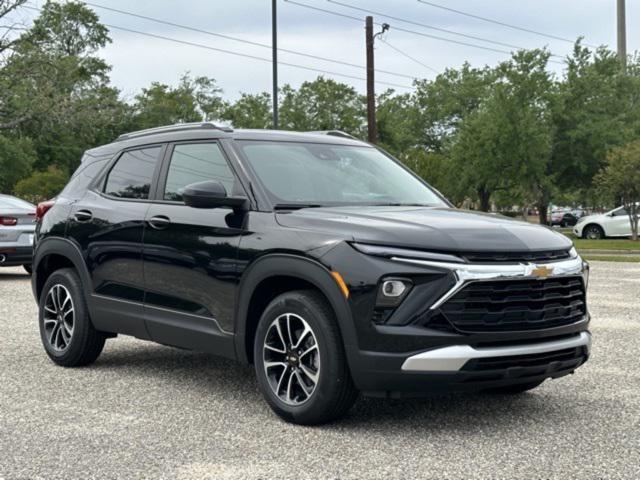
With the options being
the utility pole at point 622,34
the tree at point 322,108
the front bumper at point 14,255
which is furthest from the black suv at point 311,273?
the tree at point 322,108

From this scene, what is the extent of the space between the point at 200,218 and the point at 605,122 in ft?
135

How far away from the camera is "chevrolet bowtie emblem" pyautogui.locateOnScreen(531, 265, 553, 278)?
489cm

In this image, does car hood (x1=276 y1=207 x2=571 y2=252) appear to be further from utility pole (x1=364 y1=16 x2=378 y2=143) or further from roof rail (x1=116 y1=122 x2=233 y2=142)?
utility pole (x1=364 y1=16 x2=378 y2=143)

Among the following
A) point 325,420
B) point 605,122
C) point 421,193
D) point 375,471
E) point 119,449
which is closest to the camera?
point 375,471

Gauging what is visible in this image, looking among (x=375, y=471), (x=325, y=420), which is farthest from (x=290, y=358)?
(x=375, y=471)

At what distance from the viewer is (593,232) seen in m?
35.7

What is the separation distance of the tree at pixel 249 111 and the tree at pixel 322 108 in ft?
8.95

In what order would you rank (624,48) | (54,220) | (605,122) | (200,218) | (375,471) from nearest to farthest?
(375,471) → (200,218) → (54,220) → (605,122) → (624,48)

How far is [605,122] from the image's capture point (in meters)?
43.9

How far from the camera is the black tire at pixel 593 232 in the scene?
35.4m

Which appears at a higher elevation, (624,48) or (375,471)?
(624,48)

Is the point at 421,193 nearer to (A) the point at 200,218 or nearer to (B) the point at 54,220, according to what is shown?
(A) the point at 200,218

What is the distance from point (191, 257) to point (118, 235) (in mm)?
992

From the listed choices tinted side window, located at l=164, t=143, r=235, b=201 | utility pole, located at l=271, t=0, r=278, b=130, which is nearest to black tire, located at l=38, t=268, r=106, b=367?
tinted side window, located at l=164, t=143, r=235, b=201
